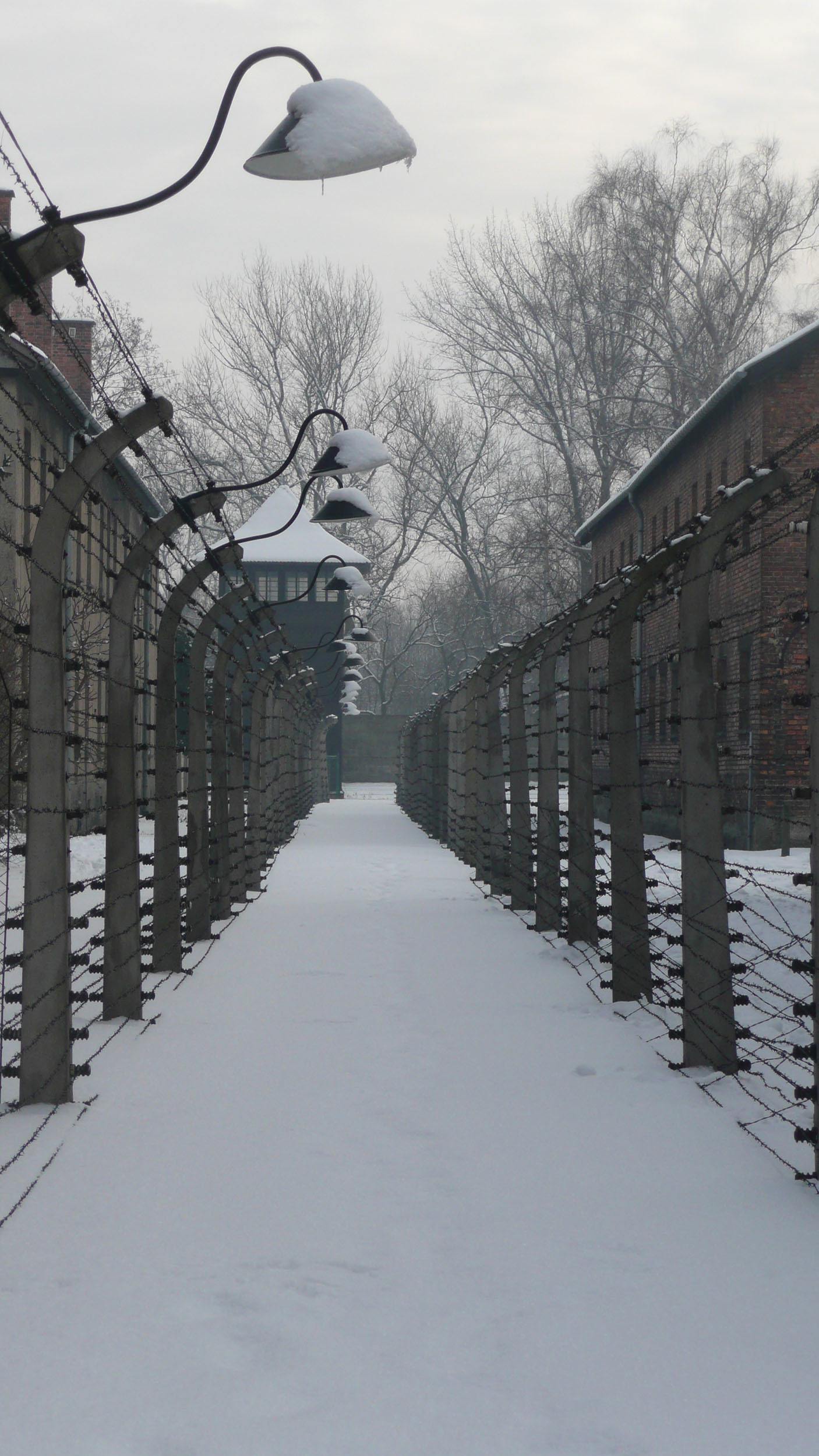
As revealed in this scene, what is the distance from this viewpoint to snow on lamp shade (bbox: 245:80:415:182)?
483cm

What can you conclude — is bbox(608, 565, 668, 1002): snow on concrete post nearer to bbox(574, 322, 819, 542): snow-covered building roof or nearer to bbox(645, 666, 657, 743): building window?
bbox(574, 322, 819, 542): snow-covered building roof

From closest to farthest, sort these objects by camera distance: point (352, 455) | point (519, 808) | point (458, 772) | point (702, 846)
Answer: point (702, 846) < point (352, 455) < point (519, 808) < point (458, 772)

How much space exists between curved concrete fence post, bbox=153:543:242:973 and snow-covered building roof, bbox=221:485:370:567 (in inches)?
1579

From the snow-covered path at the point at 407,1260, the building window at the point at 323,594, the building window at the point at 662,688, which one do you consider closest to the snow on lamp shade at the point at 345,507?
the snow-covered path at the point at 407,1260

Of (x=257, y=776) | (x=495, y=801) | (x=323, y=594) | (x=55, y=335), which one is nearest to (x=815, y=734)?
(x=495, y=801)

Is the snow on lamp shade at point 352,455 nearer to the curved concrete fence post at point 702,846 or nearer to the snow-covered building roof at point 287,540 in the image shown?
the curved concrete fence post at point 702,846

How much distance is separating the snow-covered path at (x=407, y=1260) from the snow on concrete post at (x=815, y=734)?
1.41 ft

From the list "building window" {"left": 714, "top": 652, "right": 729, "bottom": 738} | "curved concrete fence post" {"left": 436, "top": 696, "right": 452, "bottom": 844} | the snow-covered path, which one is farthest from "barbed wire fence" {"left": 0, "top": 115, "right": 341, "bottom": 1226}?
"building window" {"left": 714, "top": 652, "right": 729, "bottom": 738}

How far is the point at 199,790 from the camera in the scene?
35.3 ft

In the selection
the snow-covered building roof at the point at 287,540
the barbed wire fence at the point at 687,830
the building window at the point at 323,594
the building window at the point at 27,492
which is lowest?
the barbed wire fence at the point at 687,830

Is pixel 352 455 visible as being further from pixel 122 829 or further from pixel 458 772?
pixel 458 772

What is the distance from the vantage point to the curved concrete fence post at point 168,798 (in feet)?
30.4

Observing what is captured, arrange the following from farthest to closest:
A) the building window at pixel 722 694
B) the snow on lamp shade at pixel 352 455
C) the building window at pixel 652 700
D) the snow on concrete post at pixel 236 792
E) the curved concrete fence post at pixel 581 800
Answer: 1. the building window at pixel 652 700
2. the building window at pixel 722 694
3. the snow on concrete post at pixel 236 792
4. the snow on lamp shade at pixel 352 455
5. the curved concrete fence post at pixel 581 800

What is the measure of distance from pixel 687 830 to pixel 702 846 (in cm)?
12
